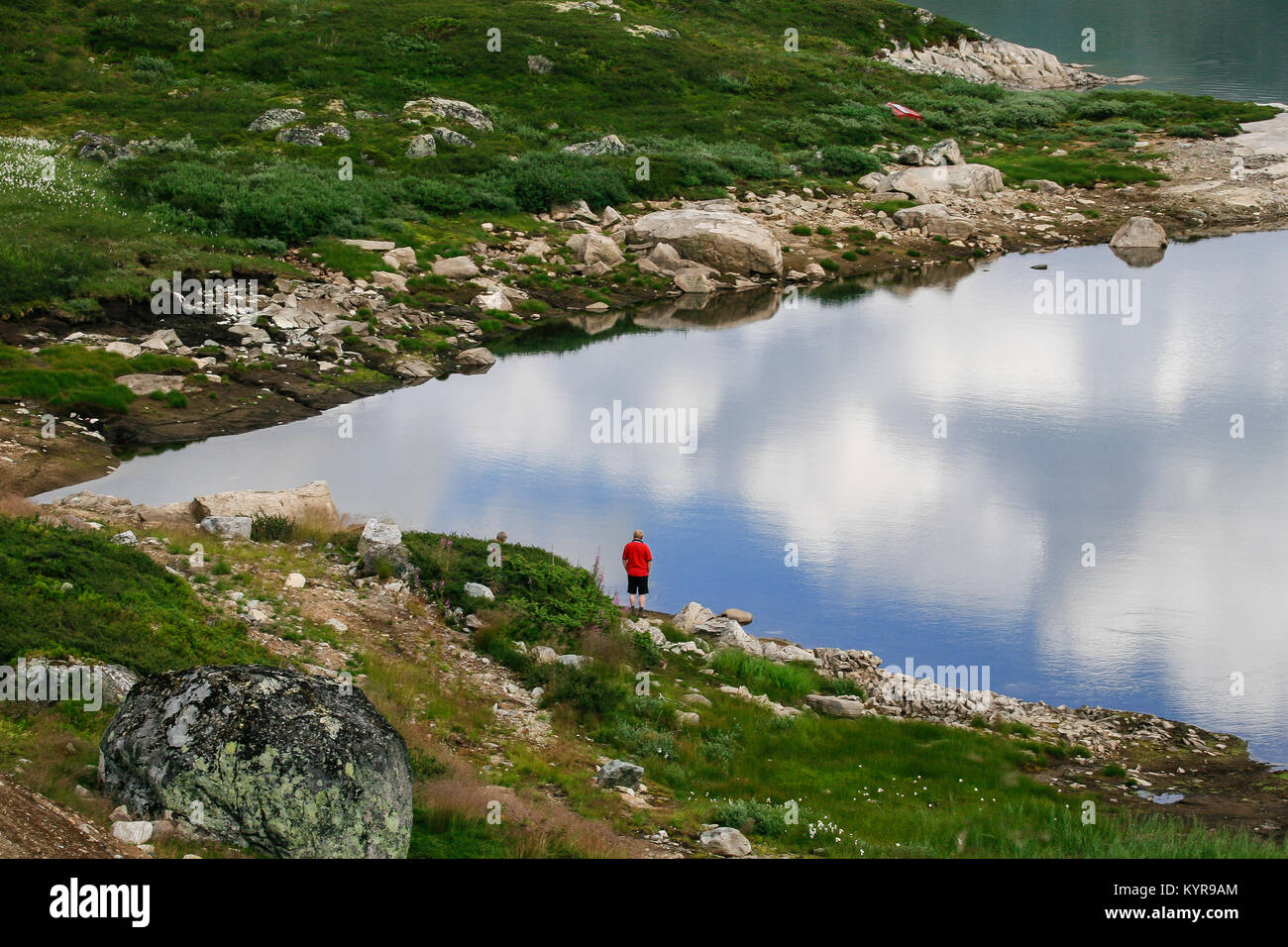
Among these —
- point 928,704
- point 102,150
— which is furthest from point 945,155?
point 928,704

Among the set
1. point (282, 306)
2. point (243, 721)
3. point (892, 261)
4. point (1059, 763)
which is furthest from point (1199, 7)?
point (243, 721)

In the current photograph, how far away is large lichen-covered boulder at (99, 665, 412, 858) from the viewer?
35.6 feet

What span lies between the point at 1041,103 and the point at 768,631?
68.2 metres

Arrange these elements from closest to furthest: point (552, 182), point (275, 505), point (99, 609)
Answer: point (99, 609) → point (275, 505) → point (552, 182)

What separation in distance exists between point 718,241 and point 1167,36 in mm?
118034

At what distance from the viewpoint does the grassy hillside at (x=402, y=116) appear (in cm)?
4391

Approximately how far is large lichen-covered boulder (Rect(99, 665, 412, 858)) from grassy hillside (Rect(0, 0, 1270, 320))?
28566 millimetres

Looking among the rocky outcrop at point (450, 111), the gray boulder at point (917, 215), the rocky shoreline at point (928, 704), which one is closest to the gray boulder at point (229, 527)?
the rocky shoreline at point (928, 704)

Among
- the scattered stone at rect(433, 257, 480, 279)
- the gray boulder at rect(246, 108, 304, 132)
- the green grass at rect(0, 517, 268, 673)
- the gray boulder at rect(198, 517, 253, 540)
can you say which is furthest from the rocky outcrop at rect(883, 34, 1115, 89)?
the green grass at rect(0, 517, 268, 673)

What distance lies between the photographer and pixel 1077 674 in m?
22.2

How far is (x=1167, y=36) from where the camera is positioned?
14312cm

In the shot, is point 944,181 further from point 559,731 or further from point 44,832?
point 44,832

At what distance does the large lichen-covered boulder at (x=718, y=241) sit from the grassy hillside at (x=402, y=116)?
4588 mm

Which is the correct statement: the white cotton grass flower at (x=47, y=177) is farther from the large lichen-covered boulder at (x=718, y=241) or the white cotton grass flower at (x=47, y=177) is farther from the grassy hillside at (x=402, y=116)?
the large lichen-covered boulder at (x=718, y=241)
